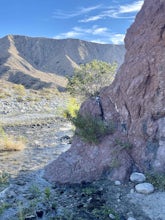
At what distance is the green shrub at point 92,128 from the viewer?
10.4 metres

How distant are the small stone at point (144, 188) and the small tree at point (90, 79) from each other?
31.7ft

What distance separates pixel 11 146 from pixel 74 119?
491cm

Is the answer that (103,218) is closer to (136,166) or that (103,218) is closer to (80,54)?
(136,166)

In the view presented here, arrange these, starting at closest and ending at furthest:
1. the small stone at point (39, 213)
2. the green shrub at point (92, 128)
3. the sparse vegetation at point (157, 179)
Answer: the small stone at point (39, 213) < the sparse vegetation at point (157, 179) < the green shrub at point (92, 128)

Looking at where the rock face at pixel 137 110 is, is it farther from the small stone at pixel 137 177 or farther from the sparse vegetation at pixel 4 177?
the sparse vegetation at pixel 4 177

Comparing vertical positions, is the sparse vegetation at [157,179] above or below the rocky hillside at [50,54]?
below

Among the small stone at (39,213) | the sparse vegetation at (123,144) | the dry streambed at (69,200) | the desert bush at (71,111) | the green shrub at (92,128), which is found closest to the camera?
the dry streambed at (69,200)

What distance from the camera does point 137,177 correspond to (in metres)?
A: 9.05

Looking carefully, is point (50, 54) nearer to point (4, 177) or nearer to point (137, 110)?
point (4, 177)

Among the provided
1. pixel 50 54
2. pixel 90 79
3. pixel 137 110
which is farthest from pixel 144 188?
pixel 50 54

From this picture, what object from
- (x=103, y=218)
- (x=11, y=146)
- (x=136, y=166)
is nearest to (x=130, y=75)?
(x=136, y=166)

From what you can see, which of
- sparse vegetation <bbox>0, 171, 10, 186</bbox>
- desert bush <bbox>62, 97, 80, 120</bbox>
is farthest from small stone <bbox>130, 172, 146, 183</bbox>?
sparse vegetation <bbox>0, 171, 10, 186</bbox>

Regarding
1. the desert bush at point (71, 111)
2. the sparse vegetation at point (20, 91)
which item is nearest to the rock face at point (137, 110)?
the desert bush at point (71, 111)

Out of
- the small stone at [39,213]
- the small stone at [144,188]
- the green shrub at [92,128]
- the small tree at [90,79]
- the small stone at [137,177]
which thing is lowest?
the small stone at [39,213]
